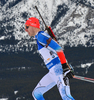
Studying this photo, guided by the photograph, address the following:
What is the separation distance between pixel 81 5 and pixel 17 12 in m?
8.23

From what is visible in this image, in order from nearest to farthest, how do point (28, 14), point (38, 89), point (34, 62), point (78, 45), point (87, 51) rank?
point (38, 89) → point (34, 62) → point (87, 51) → point (78, 45) → point (28, 14)

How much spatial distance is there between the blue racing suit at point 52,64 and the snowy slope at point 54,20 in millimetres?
20994

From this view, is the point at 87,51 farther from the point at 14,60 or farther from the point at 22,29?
the point at 22,29

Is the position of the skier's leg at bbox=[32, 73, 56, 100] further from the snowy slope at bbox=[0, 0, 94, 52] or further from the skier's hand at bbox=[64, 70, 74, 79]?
the snowy slope at bbox=[0, 0, 94, 52]

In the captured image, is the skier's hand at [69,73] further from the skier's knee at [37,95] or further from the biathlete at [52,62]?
the skier's knee at [37,95]

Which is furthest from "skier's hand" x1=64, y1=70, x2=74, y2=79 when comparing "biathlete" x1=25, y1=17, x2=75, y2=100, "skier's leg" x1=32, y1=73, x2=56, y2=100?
"skier's leg" x1=32, y1=73, x2=56, y2=100

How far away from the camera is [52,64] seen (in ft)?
7.19

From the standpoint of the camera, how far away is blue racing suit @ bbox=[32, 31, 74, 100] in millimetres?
2086

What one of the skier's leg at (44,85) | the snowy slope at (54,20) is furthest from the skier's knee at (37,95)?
the snowy slope at (54,20)

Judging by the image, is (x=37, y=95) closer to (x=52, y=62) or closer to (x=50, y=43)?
(x=52, y=62)

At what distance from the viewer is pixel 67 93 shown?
2.11 metres

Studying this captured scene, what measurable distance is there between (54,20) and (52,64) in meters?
24.1

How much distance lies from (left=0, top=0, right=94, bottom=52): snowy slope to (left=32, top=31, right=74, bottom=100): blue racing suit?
68.9 ft

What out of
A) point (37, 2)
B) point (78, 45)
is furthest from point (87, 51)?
point (37, 2)
